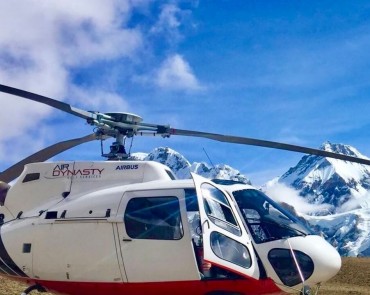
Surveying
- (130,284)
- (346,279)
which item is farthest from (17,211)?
(346,279)

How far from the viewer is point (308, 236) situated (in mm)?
11445

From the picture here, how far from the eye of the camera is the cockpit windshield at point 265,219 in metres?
11.4

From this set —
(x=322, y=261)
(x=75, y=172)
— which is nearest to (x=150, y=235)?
(x=75, y=172)

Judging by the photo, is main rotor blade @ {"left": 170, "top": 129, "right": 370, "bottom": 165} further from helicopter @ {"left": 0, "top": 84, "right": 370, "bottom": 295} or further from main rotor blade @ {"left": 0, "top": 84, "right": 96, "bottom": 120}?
main rotor blade @ {"left": 0, "top": 84, "right": 96, "bottom": 120}

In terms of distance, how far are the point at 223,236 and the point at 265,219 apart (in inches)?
45.0

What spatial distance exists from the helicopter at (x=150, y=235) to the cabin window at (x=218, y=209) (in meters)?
0.03

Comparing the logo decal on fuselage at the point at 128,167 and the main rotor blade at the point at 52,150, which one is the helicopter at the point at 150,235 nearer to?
the logo decal on fuselage at the point at 128,167

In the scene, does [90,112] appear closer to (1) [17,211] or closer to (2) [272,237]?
(1) [17,211]

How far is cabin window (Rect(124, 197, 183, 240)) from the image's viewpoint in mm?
11125

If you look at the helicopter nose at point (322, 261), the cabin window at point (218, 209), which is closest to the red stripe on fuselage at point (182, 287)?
the helicopter nose at point (322, 261)

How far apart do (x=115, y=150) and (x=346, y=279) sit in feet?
97.9

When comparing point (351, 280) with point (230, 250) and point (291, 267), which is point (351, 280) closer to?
point (291, 267)

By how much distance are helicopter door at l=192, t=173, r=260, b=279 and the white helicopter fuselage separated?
0.02 metres

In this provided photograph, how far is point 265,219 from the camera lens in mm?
11562
